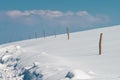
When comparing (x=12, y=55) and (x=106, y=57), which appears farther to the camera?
(x=12, y=55)

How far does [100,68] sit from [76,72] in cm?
286

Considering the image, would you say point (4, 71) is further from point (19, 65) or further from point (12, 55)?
point (12, 55)

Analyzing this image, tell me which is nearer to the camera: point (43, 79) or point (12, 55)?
Result: point (43, 79)

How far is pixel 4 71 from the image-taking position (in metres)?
29.3

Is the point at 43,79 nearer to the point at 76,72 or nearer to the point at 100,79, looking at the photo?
the point at 76,72

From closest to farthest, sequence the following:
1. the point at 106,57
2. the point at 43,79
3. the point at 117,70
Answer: the point at 117,70 < the point at 43,79 < the point at 106,57

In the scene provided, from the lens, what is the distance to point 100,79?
52.6 ft

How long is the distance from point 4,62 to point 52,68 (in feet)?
44.7

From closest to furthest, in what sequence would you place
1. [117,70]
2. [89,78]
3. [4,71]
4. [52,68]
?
[89,78]
[117,70]
[52,68]
[4,71]

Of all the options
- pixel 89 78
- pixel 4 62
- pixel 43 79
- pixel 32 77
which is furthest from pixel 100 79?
pixel 4 62

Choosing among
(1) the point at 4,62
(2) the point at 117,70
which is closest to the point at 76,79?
(2) the point at 117,70

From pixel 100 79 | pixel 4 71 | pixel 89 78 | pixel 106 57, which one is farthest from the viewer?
pixel 4 71

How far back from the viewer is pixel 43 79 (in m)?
20.5

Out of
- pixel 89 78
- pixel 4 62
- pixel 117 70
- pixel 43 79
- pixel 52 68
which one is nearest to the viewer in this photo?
pixel 89 78
